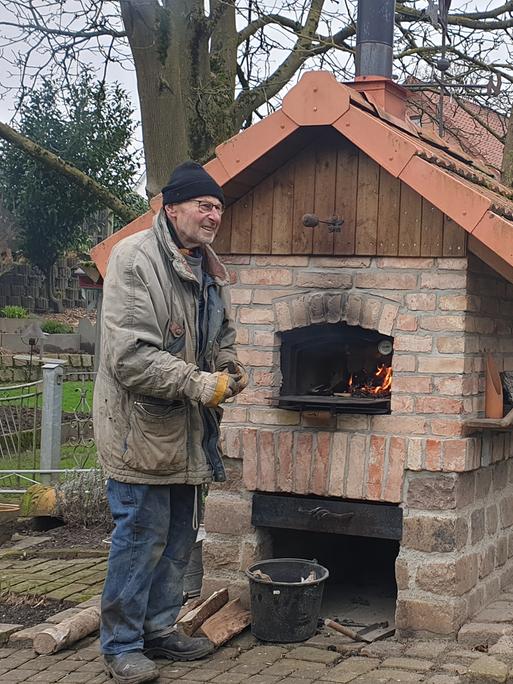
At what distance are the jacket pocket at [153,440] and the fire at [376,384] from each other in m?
1.38

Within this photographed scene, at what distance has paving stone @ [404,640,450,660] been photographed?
16.0 ft

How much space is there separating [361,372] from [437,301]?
0.84 m

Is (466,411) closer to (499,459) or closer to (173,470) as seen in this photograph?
(499,459)

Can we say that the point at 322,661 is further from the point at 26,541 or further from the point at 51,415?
the point at 51,415

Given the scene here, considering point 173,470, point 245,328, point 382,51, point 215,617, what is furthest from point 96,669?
point 382,51

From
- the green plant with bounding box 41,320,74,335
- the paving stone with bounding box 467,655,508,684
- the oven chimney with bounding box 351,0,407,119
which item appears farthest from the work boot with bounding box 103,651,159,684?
the green plant with bounding box 41,320,74,335

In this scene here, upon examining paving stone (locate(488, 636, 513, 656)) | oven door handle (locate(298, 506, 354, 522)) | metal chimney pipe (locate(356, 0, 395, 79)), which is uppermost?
metal chimney pipe (locate(356, 0, 395, 79))

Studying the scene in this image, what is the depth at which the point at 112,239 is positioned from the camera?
18.4 feet

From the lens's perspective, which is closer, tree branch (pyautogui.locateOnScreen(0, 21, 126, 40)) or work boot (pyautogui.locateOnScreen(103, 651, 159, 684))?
work boot (pyautogui.locateOnScreen(103, 651, 159, 684))

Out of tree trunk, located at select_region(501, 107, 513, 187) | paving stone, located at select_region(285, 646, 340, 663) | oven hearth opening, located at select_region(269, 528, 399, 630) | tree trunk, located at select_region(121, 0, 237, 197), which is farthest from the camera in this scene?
tree trunk, located at select_region(501, 107, 513, 187)

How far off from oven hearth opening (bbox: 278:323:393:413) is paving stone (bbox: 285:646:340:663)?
1.25m

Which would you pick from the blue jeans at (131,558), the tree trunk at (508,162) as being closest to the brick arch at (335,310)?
the blue jeans at (131,558)

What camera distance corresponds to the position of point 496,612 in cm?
539

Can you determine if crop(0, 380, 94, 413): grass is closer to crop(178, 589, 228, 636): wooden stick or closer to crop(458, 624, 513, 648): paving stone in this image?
crop(178, 589, 228, 636): wooden stick
